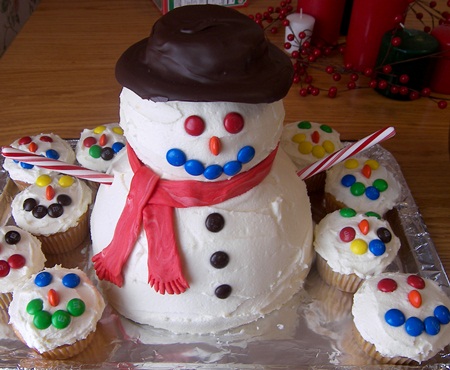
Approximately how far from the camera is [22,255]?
4.34 ft

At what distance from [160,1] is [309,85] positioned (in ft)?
3.20

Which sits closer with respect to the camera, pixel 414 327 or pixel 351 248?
pixel 414 327

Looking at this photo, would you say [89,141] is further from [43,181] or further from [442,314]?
[442,314]

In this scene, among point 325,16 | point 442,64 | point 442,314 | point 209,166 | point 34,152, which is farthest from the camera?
point 325,16

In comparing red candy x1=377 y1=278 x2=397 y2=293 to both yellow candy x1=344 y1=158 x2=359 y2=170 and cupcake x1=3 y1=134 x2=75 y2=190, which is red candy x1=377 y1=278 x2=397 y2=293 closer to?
yellow candy x1=344 y1=158 x2=359 y2=170

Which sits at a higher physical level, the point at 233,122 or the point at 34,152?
the point at 233,122

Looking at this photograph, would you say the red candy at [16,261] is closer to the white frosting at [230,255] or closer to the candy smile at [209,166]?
the white frosting at [230,255]

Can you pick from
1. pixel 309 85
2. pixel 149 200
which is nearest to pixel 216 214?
pixel 149 200

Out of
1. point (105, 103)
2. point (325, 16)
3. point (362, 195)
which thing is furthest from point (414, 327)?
point (325, 16)

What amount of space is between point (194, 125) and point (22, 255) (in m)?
0.62

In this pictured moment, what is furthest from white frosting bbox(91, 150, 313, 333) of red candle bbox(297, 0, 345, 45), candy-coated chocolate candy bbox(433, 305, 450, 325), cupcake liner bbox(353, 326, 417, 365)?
red candle bbox(297, 0, 345, 45)

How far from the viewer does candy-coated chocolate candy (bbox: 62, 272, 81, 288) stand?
1.22 meters

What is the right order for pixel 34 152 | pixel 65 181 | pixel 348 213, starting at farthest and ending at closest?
pixel 34 152, pixel 65 181, pixel 348 213

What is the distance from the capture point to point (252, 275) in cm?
121
